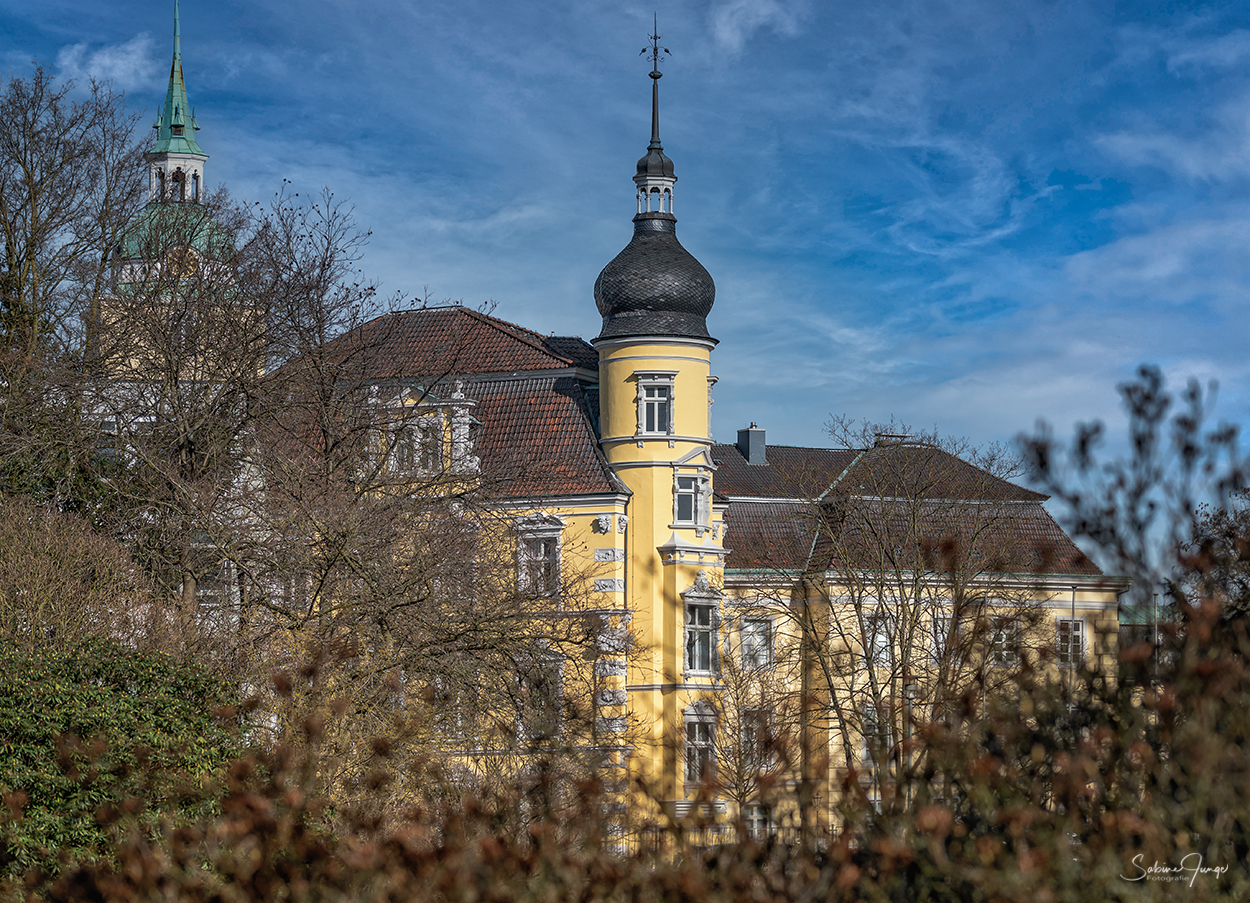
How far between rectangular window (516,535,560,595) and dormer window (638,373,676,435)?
391cm

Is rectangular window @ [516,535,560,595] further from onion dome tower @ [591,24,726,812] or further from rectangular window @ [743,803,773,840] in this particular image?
rectangular window @ [743,803,773,840]

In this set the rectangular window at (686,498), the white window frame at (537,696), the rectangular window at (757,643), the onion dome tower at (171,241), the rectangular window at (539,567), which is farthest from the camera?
the rectangular window at (686,498)

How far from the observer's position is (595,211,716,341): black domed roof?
36.9 meters

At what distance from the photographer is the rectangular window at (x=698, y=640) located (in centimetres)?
3672

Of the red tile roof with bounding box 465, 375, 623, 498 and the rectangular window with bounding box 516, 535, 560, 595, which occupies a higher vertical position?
the red tile roof with bounding box 465, 375, 623, 498

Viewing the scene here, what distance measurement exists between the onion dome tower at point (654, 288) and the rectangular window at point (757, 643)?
7.98 meters

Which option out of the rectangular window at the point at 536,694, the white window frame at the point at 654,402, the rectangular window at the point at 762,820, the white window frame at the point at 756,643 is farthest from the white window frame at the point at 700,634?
the rectangular window at the point at 762,820

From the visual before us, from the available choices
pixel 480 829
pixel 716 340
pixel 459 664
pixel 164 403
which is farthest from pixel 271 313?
pixel 480 829

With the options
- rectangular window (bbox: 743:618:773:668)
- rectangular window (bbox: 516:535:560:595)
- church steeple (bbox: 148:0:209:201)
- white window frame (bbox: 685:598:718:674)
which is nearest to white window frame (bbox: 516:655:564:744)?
rectangular window (bbox: 516:535:560:595)

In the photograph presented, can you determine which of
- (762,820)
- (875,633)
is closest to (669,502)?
(875,633)

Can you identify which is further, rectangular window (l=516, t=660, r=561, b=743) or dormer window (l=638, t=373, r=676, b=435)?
dormer window (l=638, t=373, r=676, b=435)

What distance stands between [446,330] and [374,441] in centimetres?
1166

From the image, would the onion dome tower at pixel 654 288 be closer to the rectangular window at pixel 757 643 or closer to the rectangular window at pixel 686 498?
the rectangular window at pixel 686 498

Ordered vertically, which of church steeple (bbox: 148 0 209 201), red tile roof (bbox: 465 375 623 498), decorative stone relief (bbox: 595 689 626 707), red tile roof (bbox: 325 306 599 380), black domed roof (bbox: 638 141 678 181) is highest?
church steeple (bbox: 148 0 209 201)
